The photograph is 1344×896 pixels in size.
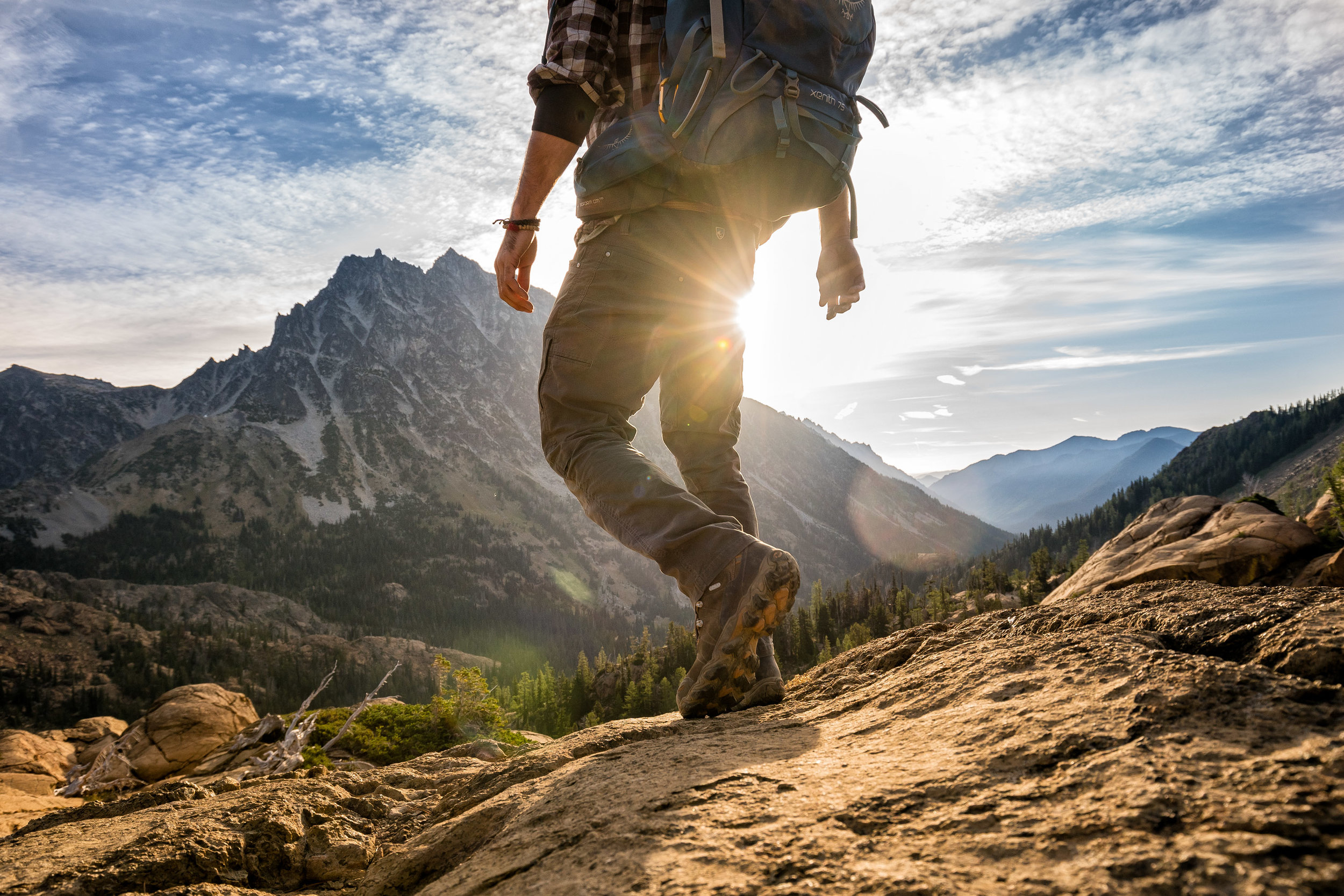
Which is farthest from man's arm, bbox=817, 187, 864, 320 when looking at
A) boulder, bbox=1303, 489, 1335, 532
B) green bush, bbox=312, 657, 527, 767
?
boulder, bbox=1303, 489, 1335, 532

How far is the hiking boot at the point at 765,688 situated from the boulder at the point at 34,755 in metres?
17.9

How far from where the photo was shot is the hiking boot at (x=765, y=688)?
117 inches

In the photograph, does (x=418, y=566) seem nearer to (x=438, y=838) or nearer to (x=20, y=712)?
(x=20, y=712)

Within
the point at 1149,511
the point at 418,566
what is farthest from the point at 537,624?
the point at 1149,511

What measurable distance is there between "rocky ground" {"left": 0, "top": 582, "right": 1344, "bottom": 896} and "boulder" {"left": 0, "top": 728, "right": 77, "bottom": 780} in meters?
15.9

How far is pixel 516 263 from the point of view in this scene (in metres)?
3.34

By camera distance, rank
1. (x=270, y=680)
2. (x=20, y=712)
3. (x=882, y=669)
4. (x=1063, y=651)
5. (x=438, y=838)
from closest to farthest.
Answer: (x=1063, y=651), (x=438, y=838), (x=882, y=669), (x=20, y=712), (x=270, y=680)

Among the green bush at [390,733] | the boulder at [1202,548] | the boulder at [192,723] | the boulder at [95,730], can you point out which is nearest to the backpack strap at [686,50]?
the boulder at [1202,548]

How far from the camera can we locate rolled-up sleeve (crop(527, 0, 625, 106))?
304 centimetres

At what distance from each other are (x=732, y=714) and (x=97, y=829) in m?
2.71

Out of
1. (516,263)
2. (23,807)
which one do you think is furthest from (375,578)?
(516,263)

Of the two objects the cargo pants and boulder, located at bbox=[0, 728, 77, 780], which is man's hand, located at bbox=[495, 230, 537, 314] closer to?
the cargo pants

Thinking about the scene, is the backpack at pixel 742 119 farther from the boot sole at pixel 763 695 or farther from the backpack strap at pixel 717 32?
the boot sole at pixel 763 695

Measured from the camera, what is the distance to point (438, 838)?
6.98ft
